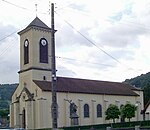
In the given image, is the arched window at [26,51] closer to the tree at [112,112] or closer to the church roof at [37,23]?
the church roof at [37,23]

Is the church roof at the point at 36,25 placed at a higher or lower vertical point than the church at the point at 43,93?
higher

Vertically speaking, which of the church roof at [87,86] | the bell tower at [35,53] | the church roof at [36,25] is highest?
the church roof at [36,25]

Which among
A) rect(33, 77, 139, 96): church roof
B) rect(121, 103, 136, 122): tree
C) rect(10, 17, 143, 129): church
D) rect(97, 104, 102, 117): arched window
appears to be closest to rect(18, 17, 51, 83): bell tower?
rect(10, 17, 143, 129): church

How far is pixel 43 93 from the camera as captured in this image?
60938 millimetres

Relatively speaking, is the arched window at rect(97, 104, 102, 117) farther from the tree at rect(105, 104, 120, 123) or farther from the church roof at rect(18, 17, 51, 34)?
the church roof at rect(18, 17, 51, 34)

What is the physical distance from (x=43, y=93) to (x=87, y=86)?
12.3 metres

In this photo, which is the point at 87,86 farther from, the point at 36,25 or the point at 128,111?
the point at 36,25

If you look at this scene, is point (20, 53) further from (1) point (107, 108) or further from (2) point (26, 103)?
(1) point (107, 108)

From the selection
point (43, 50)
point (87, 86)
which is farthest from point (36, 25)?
point (87, 86)

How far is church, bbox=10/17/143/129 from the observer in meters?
61.8

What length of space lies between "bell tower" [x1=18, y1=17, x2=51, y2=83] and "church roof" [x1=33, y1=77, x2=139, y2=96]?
6.94 feet

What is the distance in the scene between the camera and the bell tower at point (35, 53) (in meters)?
64.7

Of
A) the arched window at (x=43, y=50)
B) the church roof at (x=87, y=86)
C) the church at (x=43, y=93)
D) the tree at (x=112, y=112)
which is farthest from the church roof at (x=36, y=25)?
the tree at (x=112, y=112)

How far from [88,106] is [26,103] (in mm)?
12301
